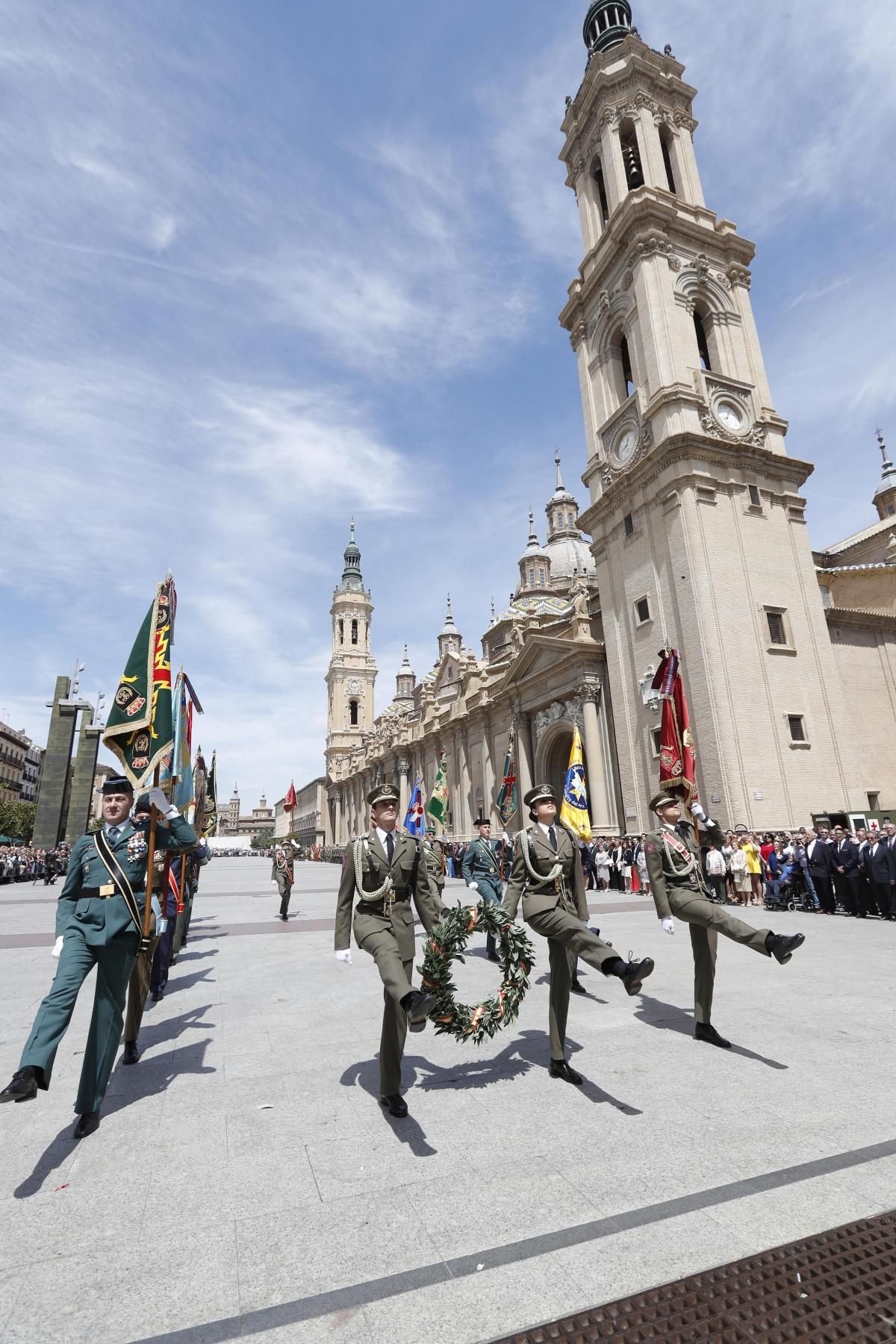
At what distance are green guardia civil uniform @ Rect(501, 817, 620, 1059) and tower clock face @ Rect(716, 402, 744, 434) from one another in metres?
26.0

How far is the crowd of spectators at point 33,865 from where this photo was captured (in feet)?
121

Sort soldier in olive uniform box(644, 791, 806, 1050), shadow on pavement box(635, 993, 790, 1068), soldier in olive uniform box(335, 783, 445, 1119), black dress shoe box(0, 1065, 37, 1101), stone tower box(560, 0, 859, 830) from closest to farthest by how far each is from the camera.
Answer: black dress shoe box(0, 1065, 37, 1101) → soldier in olive uniform box(335, 783, 445, 1119) → shadow on pavement box(635, 993, 790, 1068) → soldier in olive uniform box(644, 791, 806, 1050) → stone tower box(560, 0, 859, 830)

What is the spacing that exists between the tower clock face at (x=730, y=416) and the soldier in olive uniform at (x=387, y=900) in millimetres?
26758

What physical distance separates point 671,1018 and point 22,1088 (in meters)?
5.42

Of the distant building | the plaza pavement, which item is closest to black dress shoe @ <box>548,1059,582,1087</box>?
the plaza pavement

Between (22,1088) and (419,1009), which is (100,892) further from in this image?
(419,1009)

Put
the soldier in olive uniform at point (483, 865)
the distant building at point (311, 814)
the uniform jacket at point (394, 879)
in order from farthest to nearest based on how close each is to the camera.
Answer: the distant building at point (311, 814) < the soldier in olive uniform at point (483, 865) < the uniform jacket at point (394, 879)

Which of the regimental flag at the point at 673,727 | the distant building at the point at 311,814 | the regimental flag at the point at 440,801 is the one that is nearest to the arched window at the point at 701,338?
the regimental flag at the point at 673,727

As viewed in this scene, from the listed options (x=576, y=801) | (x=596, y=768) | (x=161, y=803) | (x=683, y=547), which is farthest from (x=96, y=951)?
(x=596, y=768)

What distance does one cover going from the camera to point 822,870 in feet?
51.6

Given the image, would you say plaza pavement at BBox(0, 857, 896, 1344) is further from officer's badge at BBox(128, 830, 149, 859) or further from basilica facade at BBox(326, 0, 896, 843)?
basilica facade at BBox(326, 0, 896, 843)

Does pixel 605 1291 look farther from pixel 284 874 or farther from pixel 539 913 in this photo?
pixel 284 874

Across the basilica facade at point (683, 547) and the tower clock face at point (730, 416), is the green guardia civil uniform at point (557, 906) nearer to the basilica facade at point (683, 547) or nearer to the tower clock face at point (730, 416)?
the basilica facade at point (683, 547)

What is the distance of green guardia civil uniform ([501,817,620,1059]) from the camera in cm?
497
